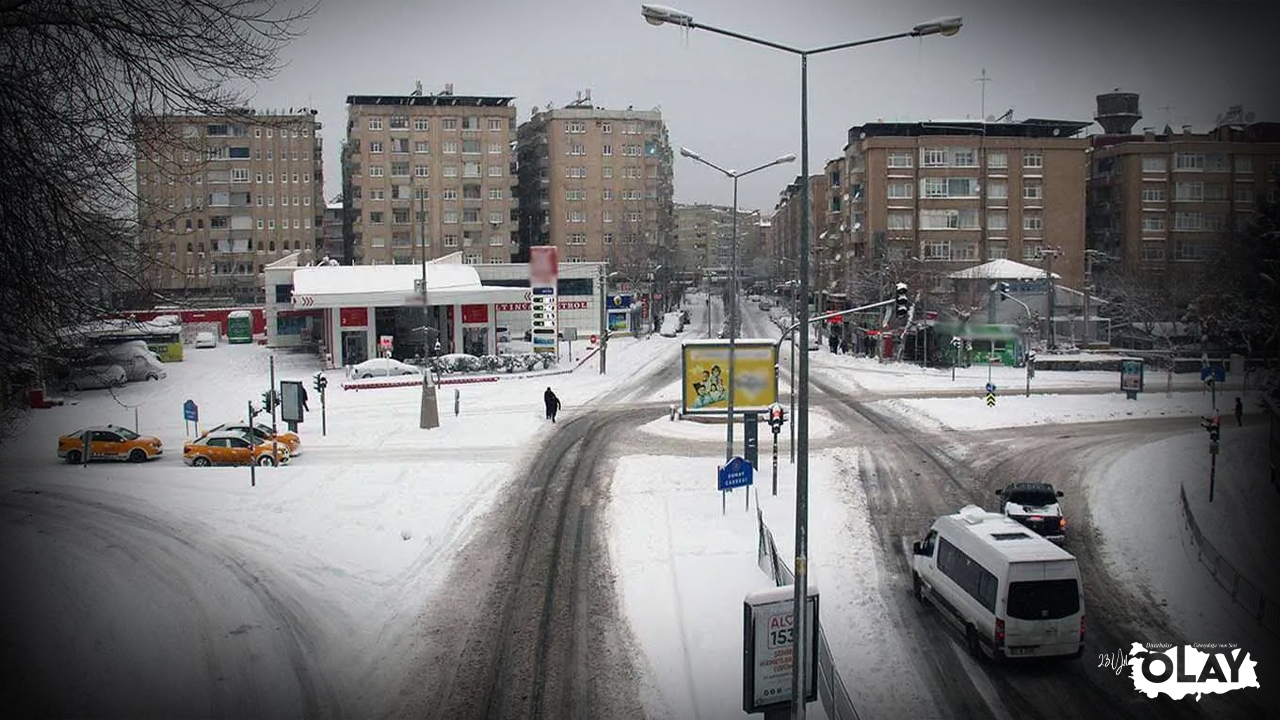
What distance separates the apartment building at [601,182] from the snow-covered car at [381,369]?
105ft

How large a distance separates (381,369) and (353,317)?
A: 18.0ft

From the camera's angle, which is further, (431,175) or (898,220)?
(431,175)

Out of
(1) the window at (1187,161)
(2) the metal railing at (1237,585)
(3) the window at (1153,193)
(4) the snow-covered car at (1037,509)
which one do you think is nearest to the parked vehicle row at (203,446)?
(4) the snow-covered car at (1037,509)

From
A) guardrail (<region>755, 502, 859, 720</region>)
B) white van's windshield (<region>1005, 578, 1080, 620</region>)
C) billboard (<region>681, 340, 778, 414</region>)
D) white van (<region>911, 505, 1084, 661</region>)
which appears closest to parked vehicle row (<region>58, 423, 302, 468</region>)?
billboard (<region>681, 340, 778, 414</region>)

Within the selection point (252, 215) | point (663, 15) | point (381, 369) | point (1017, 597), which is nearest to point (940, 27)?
point (663, 15)

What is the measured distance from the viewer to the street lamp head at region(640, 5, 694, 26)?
39.0 feet

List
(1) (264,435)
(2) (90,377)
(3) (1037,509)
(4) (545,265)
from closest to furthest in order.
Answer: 1. (3) (1037,509)
2. (1) (264,435)
3. (2) (90,377)
4. (4) (545,265)

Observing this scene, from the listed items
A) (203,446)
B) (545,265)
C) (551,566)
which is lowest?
Answer: (551,566)

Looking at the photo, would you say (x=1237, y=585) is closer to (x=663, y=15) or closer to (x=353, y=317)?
(x=663, y=15)

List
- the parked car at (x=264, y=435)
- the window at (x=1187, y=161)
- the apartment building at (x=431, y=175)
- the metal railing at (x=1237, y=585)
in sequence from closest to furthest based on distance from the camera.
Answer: the metal railing at (x=1237, y=585), the parked car at (x=264, y=435), the window at (x=1187, y=161), the apartment building at (x=431, y=175)

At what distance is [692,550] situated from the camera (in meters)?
16.8

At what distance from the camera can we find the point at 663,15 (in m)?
11.9

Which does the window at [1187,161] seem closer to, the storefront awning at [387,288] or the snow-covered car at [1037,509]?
the storefront awning at [387,288]

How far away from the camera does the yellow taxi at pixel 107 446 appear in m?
24.9
